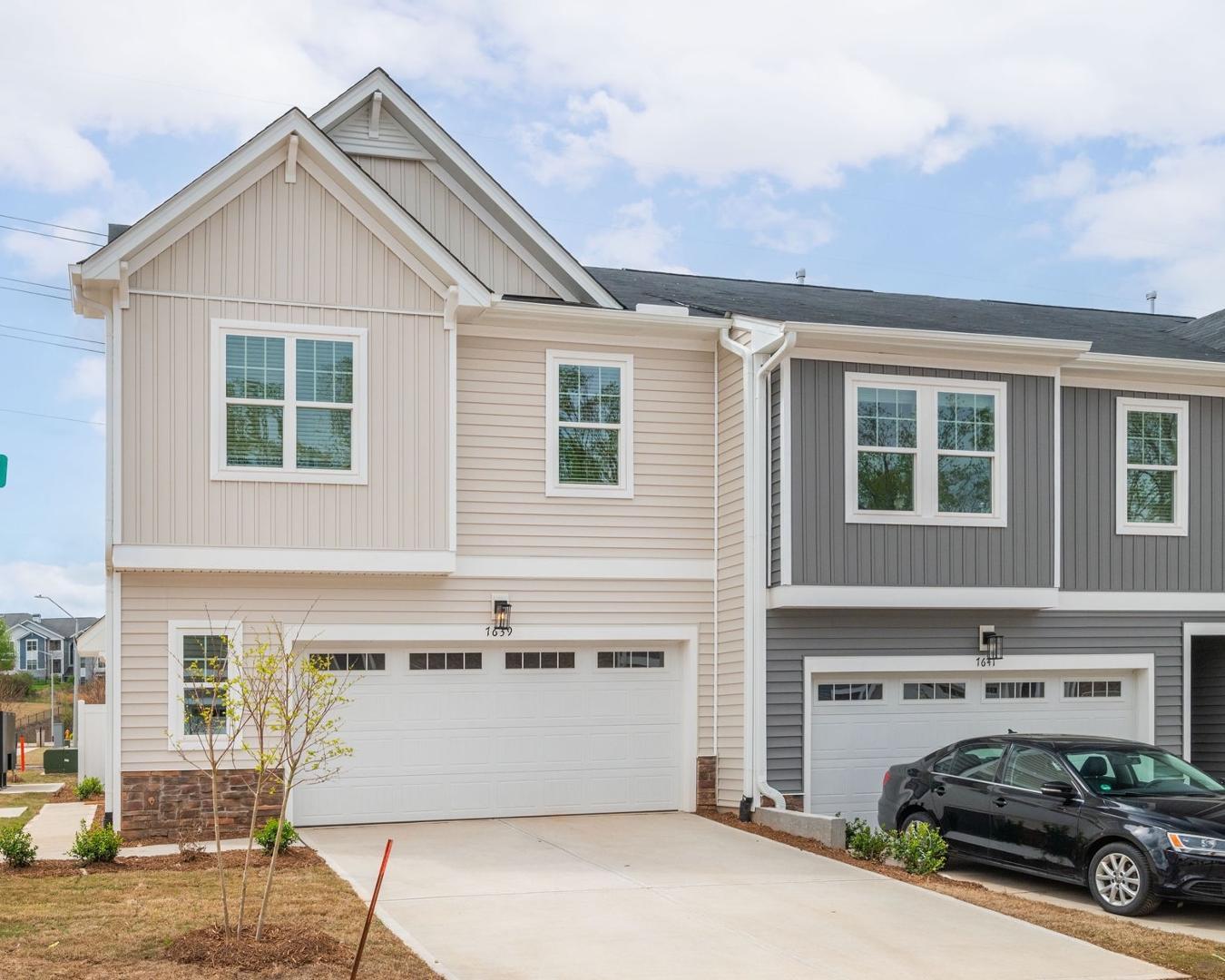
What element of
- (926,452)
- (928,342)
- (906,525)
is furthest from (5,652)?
(928,342)

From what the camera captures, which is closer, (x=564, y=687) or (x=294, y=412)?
(x=294, y=412)

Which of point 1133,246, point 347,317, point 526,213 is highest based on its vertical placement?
point 1133,246

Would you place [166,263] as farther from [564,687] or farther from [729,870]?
[729,870]

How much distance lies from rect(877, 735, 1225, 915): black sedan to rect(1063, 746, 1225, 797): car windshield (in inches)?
0.5

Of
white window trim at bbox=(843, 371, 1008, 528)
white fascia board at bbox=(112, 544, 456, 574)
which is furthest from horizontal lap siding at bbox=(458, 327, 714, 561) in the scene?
white window trim at bbox=(843, 371, 1008, 528)

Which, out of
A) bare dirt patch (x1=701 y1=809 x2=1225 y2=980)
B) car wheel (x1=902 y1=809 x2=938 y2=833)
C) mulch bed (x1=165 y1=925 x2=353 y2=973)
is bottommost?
bare dirt patch (x1=701 y1=809 x2=1225 y2=980)

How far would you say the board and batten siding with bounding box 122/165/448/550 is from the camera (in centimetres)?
1436

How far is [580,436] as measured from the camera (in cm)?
1648

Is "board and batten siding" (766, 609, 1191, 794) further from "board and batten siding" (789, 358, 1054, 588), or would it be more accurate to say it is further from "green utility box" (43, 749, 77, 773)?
"green utility box" (43, 749, 77, 773)

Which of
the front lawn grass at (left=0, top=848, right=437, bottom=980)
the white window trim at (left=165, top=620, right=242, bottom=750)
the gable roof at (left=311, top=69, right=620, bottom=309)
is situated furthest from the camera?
the gable roof at (left=311, top=69, right=620, bottom=309)

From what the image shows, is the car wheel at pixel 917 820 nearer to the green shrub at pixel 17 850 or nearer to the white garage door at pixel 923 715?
the white garage door at pixel 923 715

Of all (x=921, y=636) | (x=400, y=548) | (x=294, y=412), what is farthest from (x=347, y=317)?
(x=921, y=636)

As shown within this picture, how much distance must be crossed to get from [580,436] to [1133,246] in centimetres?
2093

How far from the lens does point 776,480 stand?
52.4ft
